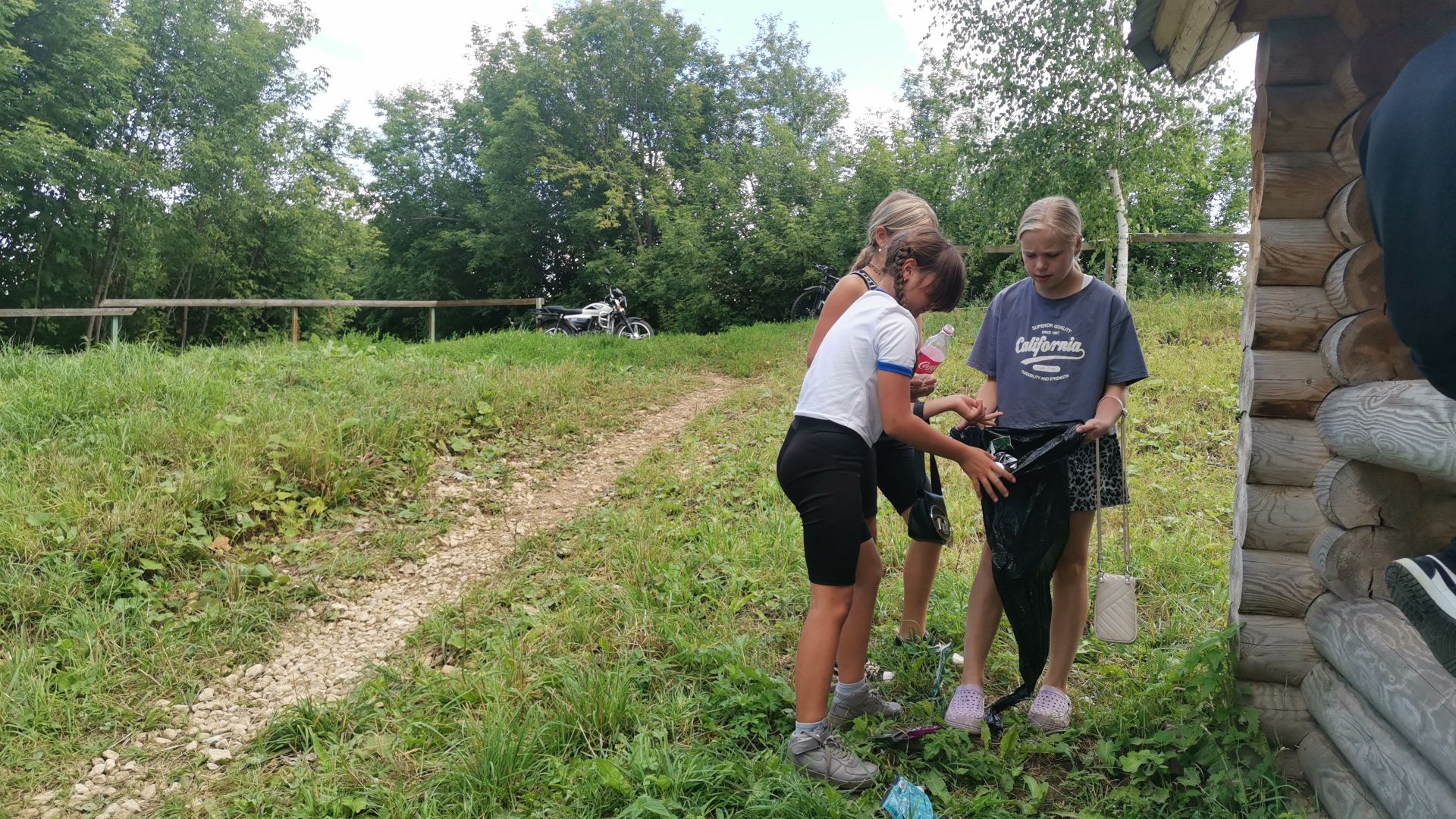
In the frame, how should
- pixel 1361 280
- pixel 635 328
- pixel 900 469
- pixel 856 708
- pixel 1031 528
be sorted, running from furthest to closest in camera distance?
pixel 635 328 → pixel 900 469 → pixel 856 708 → pixel 1031 528 → pixel 1361 280

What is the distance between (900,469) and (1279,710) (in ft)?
4.54

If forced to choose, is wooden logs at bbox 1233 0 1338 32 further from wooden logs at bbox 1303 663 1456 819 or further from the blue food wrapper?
the blue food wrapper

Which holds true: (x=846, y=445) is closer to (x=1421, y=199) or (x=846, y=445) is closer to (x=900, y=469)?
(x=900, y=469)

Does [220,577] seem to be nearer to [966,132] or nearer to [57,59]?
[966,132]

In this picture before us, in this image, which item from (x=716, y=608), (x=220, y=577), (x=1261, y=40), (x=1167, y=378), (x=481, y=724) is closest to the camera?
(x=1261, y=40)

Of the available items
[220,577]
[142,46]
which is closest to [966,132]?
[220,577]

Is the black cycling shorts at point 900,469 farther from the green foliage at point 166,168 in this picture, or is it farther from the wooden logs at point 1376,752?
the green foliage at point 166,168

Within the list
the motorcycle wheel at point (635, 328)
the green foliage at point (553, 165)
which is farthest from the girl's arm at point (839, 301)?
the motorcycle wheel at point (635, 328)

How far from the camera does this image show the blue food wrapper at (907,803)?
2.28 metres

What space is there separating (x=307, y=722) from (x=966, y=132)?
1077 cm

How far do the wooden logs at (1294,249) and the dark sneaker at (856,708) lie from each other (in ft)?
6.00

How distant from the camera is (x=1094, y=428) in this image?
252 cm

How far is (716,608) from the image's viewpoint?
380 centimetres

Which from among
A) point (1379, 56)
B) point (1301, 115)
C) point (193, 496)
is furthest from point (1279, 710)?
point (193, 496)
